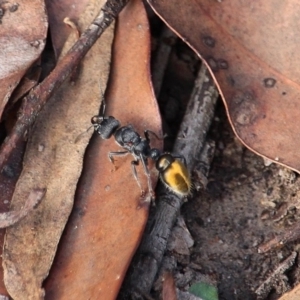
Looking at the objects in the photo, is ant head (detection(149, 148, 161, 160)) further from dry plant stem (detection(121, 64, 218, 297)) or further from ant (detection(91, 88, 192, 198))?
dry plant stem (detection(121, 64, 218, 297))

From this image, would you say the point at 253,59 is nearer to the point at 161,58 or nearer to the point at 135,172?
the point at 161,58

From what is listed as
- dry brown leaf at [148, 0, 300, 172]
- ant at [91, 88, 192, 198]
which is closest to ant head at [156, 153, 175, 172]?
ant at [91, 88, 192, 198]

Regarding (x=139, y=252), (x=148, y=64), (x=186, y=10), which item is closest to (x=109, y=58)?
(x=148, y=64)

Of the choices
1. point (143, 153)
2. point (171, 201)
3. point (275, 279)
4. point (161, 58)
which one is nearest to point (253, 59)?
point (161, 58)

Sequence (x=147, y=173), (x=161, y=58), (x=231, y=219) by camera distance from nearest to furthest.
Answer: (x=147, y=173) → (x=231, y=219) → (x=161, y=58)

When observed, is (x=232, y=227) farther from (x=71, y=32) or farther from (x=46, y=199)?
(x=71, y=32)

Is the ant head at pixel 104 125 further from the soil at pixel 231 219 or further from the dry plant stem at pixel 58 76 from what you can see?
the soil at pixel 231 219
